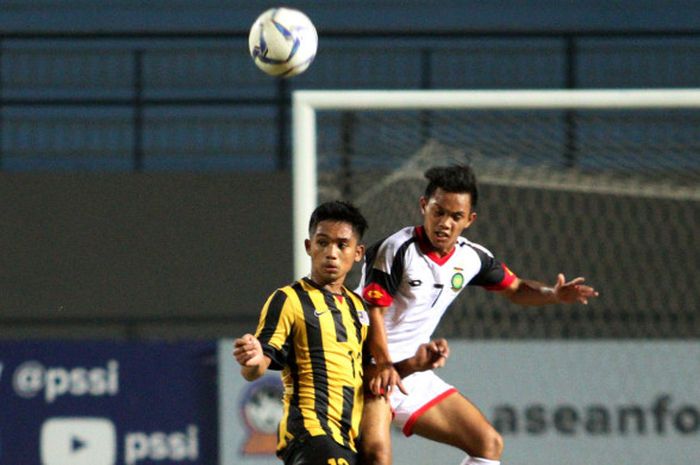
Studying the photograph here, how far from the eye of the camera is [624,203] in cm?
793

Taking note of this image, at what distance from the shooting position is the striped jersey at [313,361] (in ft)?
14.5

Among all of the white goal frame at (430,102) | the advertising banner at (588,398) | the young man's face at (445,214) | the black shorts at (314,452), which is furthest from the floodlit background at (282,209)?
the black shorts at (314,452)

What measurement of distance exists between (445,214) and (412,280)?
31cm

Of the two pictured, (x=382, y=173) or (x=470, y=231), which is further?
(x=470, y=231)

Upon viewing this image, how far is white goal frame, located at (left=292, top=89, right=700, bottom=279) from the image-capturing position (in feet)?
21.3

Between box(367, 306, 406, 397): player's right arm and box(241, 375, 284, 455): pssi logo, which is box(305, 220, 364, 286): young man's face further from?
box(241, 375, 284, 455): pssi logo

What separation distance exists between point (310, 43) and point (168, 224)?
4.57 m

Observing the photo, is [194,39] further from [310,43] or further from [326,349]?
[326,349]

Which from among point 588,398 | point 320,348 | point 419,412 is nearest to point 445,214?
point 320,348

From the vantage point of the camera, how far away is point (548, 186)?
7.60m

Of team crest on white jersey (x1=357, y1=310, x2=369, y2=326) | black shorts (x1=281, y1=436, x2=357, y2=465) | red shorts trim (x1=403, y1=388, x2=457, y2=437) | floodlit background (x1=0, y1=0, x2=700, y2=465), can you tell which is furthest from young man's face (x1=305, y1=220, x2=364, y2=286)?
floodlit background (x1=0, y1=0, x2=700, y2=465)

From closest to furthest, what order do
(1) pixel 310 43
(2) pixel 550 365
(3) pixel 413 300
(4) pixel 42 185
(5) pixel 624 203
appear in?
1. (3) pixel 413 300
2. (1) pixel 310 43
3. (2) pixel 550 365
4. (5) pixel 624 203
5. (4) pixel 42 185

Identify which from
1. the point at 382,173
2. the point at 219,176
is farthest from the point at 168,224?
the point at 382,173

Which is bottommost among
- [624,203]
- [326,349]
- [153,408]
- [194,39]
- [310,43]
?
[153,408]
